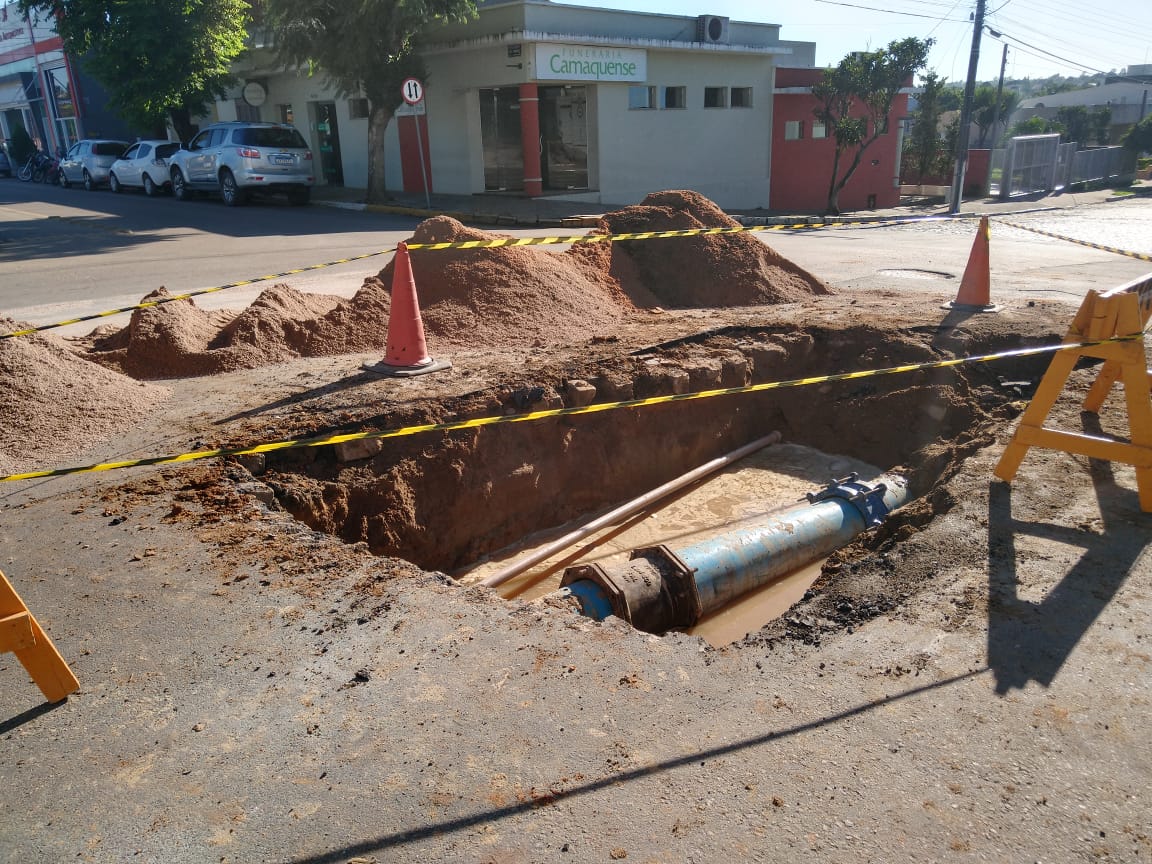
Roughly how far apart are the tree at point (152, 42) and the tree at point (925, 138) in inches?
961

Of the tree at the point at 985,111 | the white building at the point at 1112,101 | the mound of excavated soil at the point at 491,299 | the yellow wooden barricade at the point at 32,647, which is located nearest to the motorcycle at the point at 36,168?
the mound of excavated soil at the point at 491,299

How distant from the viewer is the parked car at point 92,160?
28281 mm

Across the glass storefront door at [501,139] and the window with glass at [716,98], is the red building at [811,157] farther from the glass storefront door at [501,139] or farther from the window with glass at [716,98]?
the glass storefront door at [501,139]

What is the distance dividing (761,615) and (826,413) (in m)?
3.27

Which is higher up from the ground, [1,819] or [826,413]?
[1,819]

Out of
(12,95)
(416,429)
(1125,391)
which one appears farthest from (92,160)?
(1125,391)

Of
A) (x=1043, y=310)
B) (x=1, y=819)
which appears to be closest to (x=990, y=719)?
(x=1, y=819)

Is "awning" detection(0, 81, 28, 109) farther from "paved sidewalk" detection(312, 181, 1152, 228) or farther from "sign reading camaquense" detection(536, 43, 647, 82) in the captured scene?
"sign reading camaquense" detection(536, 43, 647, 82)

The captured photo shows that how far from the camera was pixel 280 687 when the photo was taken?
10.8 feet

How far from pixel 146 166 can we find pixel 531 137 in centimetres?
1204

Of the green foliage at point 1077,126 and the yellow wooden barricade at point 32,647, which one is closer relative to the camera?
the yellow wooden barricade at point 32,647

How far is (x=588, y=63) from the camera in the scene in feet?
72.5

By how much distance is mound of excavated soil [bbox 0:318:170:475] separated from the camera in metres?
5.76

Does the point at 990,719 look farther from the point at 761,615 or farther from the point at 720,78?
the point at 720,78
